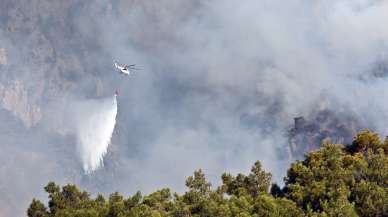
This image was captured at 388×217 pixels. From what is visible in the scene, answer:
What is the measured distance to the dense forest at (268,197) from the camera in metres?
89.0

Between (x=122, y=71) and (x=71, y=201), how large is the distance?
3955 centimetres

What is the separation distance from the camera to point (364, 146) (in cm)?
11762

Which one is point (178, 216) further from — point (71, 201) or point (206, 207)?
point (71, 201)

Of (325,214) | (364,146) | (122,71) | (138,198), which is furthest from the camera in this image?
(122,71)

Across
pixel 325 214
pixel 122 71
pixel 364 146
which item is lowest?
pixel 325 214

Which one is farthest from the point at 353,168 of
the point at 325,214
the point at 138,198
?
the point at 138,198

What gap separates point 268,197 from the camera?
9138 cm

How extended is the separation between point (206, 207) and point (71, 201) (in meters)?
19.3

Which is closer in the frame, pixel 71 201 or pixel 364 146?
pixel 71 201

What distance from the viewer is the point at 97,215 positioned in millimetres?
89062

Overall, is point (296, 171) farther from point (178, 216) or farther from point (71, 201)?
point (71, 201)

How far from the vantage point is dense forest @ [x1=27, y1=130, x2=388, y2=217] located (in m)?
89.0

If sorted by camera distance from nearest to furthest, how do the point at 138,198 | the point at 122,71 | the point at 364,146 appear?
1. the point at 138,198
2. the point at 364,146
3. the point at 122,71

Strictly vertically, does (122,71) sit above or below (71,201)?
above
